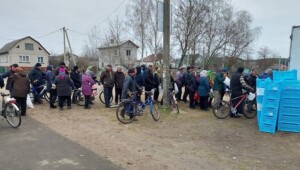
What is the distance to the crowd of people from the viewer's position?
9.47 metres

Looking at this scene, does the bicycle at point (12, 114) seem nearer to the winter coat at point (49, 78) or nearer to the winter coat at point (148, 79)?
the winter coat at point (49, 78)

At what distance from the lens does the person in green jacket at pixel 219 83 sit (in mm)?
10695

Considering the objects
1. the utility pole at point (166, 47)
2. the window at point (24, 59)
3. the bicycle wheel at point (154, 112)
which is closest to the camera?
the bicycle wheel at point (154, 112)

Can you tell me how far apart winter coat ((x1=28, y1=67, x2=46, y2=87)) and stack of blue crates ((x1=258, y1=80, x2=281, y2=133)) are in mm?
8871

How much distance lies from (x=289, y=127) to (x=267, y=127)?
0.60m

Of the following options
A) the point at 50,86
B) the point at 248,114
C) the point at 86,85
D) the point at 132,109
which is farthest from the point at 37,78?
the point at 248,114

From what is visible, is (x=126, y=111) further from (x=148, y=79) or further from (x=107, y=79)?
(x=148, y=79)

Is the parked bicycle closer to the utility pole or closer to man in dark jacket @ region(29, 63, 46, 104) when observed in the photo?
the utility pole

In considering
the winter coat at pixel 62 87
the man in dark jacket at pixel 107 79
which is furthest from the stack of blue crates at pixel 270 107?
the winter coat at pixel 62 87

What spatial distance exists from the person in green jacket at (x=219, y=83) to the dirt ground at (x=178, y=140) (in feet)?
3.25

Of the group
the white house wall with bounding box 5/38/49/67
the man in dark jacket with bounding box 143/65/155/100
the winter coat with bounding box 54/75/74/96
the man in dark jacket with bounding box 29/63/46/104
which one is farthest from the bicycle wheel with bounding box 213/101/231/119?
the white house wall with bounding box 5/38/49/67

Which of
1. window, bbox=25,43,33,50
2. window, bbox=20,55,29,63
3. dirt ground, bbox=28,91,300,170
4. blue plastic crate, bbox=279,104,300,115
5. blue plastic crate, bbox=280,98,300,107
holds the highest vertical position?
window, bbox=25,43,33,50

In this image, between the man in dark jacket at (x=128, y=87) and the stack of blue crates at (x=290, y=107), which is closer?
the stack of blue crates at (x=290, y=107)

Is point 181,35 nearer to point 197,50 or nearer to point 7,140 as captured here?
point 197,50
